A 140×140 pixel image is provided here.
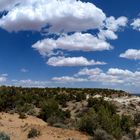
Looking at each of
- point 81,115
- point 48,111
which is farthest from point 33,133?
point 81,115

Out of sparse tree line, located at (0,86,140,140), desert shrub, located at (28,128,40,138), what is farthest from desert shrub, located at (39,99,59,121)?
desert shrub, located at (28,128,40,138)

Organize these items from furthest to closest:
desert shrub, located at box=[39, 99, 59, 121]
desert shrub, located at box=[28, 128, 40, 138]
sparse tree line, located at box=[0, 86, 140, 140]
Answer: desert shrub, located at box=[39, 99, 59, 121] → sparse tree line, located at box=[0, 86, 140, 140] → desert shrub, located at box=[28, 128, 40, 138]

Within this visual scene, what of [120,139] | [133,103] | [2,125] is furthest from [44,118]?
[133,103]

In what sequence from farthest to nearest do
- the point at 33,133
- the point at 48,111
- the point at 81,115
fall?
the point at 81,115
the point at 48,111
the point at 33,133

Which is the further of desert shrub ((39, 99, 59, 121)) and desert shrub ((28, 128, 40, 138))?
desert shrub ((39, 99, 59, 121))

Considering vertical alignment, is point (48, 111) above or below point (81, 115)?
above

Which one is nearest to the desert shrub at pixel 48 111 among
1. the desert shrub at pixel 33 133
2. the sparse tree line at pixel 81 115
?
the sparse tree line at pixel 81 115

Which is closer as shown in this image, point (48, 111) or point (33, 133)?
point (33, 133)

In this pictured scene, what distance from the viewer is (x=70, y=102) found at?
67812mm

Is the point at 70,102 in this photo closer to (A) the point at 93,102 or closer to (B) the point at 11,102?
(A) the point at 93,102

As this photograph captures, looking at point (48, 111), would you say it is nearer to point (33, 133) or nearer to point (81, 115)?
point (81, 115)

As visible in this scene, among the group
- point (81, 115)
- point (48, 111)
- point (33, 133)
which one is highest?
point (48, 111)

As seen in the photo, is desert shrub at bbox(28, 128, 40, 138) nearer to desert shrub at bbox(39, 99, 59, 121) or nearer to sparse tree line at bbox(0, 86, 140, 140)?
sparse tree line at bbox(0, 86, 140, 140)

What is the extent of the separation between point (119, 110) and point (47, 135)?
3504 cm
